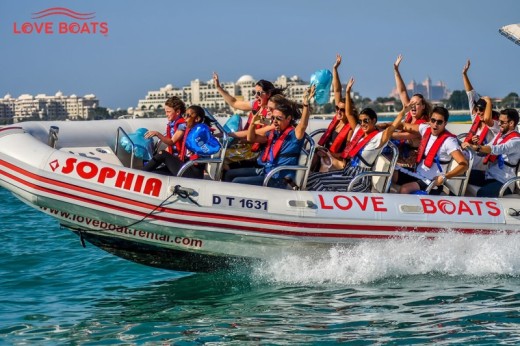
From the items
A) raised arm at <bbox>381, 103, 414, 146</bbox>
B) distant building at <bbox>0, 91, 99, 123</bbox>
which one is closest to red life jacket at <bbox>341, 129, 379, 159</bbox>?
raised arm at <bbox>381, 103, 414, 146</bbox>

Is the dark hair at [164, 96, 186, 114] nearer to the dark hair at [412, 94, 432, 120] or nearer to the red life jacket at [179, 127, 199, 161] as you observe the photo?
the red life jacket at [179, 127, 199, 161]

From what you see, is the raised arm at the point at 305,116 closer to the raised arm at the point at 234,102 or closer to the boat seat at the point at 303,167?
the boat seat at the point at 303,167

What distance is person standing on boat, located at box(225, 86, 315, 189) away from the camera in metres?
8.77

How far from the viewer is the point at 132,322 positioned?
8.00 metres

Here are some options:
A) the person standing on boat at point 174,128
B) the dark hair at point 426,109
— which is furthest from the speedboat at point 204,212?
the dark hair at point 426,109

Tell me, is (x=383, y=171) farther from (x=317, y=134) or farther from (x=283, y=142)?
(x=317, y=134)

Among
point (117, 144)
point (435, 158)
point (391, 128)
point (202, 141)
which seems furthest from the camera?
point (117, 144)

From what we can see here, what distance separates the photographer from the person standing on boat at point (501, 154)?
920cm

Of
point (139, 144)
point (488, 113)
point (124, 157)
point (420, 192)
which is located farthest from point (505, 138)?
point (124, 157)

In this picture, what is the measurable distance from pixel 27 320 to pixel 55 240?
5.28 metres

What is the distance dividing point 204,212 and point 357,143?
5.50 feet

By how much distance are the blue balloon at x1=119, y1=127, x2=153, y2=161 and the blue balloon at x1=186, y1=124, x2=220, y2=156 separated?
926 mm

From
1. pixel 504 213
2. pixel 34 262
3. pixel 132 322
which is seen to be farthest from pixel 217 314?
pixel 34 262

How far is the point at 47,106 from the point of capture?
144750 millimetres
